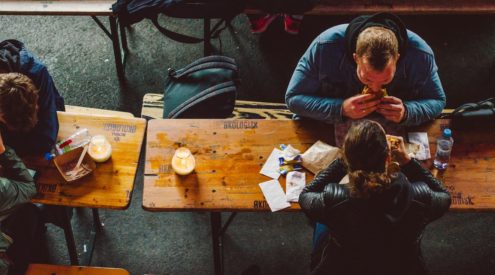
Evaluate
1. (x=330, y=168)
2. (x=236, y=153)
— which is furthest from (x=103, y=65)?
(x=330, y=168)

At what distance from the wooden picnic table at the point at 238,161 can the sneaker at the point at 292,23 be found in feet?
6.11

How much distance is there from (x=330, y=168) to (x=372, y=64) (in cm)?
58

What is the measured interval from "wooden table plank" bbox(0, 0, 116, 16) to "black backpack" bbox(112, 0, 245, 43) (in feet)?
0.43

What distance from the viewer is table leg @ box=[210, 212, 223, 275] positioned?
348 centimetres

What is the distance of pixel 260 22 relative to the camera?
4984 mm

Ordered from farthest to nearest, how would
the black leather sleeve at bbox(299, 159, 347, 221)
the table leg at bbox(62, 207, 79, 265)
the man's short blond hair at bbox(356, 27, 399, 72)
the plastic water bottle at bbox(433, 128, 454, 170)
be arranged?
the table leg at bbox(62, 207, 79, 265) → the plastic water bottle at bbox(433, 128, 454, 170) → the man's short blond hair at bbox(356, 27, 399, 72) → the black leather sleeve at bbox(299, 159, 347, 221)

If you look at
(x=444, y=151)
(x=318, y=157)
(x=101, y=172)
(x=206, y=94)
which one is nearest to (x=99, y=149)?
(x=101, y=172)

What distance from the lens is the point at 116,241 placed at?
159 inches

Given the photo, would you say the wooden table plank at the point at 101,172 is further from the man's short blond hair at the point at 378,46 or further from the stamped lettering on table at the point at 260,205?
the man's short blond hair at the point at 378,46

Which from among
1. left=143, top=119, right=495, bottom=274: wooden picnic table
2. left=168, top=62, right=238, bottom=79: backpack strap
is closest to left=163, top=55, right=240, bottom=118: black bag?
left=168, top=62, right=238, bottom=79: backpack strap

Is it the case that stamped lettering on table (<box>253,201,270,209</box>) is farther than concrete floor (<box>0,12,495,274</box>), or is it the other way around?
concrete floor (<box>0,12,495,274</box>)

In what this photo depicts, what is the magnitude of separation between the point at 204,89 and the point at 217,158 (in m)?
0.79

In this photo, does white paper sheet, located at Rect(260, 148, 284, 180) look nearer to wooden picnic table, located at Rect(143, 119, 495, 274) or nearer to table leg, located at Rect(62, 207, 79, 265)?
wooden picnic table, located at Rect(143, 119, 495, 274)

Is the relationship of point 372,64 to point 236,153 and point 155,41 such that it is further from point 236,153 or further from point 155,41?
point 155,41
